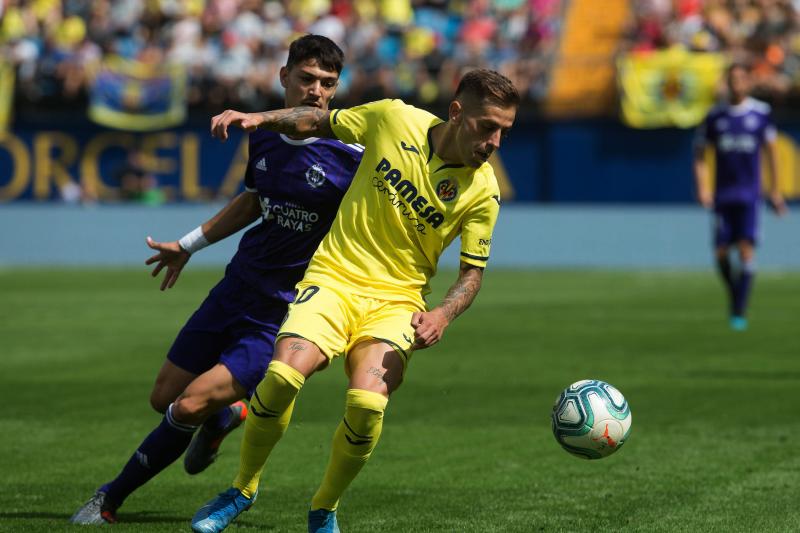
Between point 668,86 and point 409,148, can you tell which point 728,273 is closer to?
point 409,148

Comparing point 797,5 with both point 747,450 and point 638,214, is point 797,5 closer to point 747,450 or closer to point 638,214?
point 638,214

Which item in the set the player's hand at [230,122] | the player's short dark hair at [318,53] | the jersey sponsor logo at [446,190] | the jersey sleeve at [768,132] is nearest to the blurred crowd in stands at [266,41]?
the jersey sleeve at [768,132]

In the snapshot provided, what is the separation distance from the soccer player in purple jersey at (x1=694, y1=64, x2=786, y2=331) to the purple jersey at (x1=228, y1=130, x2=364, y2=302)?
9.51m

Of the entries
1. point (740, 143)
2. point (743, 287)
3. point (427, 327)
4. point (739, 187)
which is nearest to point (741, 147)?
point (740, 143)

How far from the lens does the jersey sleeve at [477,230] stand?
19.3 feet

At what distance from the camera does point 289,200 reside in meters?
6.38

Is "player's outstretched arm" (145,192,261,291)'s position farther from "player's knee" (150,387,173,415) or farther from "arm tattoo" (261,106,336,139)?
"arm tattoo" (261,106,336,139)

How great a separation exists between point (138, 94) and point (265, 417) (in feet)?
74.9

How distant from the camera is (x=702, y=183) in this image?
51.3ft

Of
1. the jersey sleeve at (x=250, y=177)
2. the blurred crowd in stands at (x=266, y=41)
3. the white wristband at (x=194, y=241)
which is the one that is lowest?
the blurred crowd in stands at (x=266, y=41)

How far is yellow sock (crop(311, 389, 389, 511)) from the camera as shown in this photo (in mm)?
5566

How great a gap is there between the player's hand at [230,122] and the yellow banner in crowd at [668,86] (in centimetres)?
2041

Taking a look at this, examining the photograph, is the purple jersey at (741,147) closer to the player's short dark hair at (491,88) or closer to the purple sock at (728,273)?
the purple sock at (728,273)

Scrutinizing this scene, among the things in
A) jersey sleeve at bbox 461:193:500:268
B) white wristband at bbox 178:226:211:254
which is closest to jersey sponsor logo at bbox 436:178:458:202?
jersey sleeve at bbox 461:193:500:268
